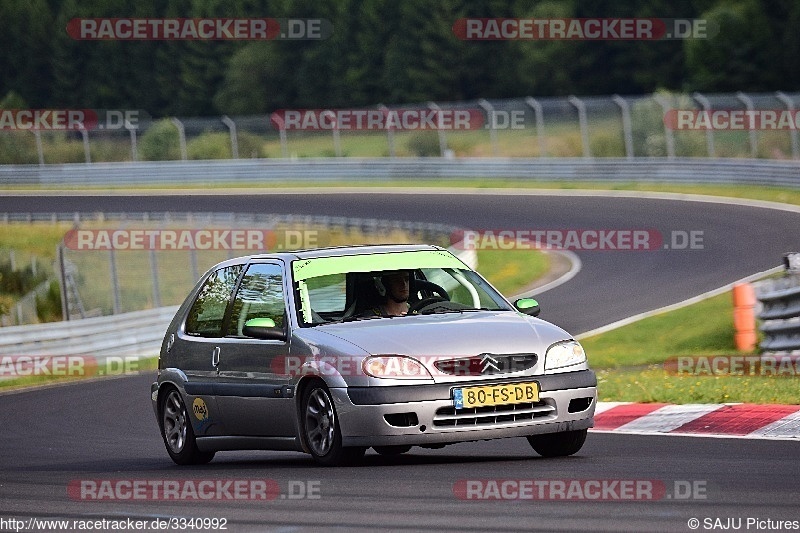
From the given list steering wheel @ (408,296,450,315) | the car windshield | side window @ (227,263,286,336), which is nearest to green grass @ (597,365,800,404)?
the car windshield

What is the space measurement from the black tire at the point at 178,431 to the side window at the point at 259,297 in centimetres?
78

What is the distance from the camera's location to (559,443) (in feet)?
32.7

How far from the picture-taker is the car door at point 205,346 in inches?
428

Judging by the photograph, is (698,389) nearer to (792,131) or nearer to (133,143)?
(792,131)

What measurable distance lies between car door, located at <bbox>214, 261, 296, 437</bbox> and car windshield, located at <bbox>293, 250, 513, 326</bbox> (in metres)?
0.22

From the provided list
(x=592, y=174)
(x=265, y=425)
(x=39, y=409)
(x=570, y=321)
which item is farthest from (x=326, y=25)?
(x=265, y=425)

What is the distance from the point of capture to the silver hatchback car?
30.9 feet

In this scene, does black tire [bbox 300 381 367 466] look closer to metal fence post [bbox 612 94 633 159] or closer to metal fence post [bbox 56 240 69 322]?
metal fence post [bbox 56 240 69 322]

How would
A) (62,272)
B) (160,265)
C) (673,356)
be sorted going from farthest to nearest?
(160,265) → (62,272) → (673,356)

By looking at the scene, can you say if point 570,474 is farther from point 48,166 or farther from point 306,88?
point 306,88

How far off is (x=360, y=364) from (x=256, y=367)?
45.5 inches

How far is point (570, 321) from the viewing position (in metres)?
24.2

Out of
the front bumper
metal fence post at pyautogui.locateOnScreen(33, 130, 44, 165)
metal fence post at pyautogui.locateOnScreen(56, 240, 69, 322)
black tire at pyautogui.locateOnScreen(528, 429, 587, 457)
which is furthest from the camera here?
metal fence post at pyautogui.locateOnScreen(33, 130, 44, 165)

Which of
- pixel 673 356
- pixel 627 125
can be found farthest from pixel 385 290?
pixel 627 125
